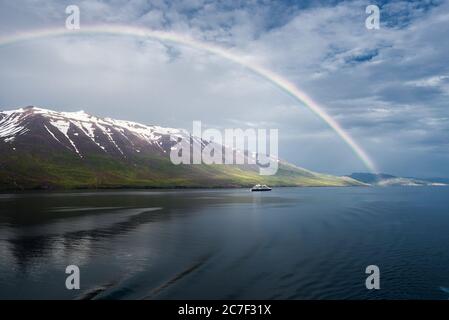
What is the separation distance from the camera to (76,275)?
4400 cm

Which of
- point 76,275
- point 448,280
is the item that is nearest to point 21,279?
point 76,275

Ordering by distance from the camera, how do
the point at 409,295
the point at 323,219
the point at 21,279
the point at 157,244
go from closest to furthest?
the point at 409,295
the point at 21,279
the point at 157,244
the point at 323,219

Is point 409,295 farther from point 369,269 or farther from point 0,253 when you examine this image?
point 0,253

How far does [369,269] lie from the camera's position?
4853cm

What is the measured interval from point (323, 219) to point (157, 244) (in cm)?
5970
